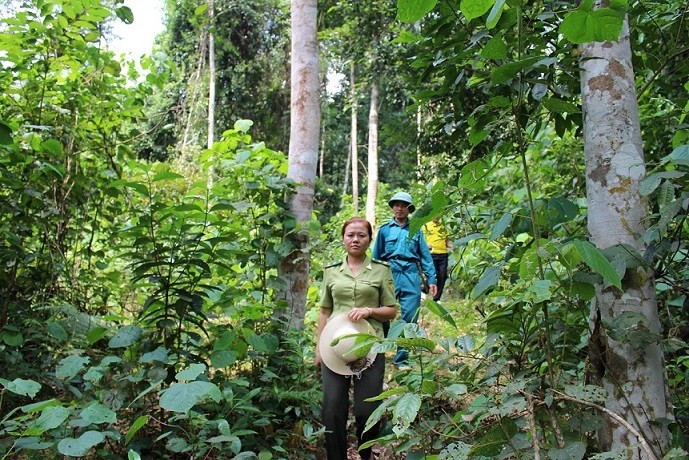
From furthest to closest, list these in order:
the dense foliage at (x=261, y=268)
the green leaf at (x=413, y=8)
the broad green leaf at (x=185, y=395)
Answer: the broad green leaf at (x=185, y=395)
the dense foliage at (x=261, y=268)
the green leaf at (x=413, y=8)

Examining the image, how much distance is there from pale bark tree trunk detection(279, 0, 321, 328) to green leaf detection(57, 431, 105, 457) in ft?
6.52

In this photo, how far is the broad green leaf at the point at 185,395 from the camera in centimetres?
216

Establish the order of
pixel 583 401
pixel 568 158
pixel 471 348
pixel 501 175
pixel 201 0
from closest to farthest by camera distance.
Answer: pixel 583 401 < pixel 471 348 < pixel 568 158 < pixel 501 175 < pixel 201 0

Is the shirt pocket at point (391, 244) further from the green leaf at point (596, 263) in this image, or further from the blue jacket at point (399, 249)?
the green leaf at point (596, 263)

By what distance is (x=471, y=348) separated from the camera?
210 cm

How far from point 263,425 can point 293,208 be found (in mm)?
1761

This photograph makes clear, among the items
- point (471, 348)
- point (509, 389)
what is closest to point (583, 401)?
point (509, 389)

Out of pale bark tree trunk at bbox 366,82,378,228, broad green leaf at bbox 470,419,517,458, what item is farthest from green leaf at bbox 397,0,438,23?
pale bark tree trunk at bbox 366,82,378,228

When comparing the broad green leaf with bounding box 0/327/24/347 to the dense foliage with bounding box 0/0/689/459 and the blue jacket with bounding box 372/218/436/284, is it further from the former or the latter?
the blue jacket with bounding box 372/218/436/284

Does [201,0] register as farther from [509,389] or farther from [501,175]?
[509,389]

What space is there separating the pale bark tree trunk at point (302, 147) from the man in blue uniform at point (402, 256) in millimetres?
1037

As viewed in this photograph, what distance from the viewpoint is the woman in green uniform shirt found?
3.33 metres

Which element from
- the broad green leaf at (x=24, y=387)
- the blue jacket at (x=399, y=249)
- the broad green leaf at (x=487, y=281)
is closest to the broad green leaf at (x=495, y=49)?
the broad green leaf at (x=487, y=281)

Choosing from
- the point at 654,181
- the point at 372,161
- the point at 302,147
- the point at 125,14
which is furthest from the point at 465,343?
the point at 372,161
